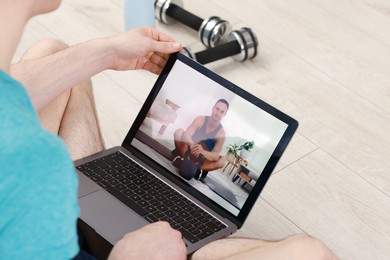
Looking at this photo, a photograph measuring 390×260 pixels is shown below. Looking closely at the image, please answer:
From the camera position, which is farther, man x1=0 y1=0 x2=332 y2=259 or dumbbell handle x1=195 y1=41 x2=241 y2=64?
dumbbell handle x1=195 y1=41 x2=241 y2=64

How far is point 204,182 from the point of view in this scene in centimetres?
132

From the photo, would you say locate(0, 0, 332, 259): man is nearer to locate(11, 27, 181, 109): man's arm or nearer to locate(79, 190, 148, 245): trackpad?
locate(11, 27, 181, 109): man's arm

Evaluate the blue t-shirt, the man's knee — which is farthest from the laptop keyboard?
the blue t-shirt

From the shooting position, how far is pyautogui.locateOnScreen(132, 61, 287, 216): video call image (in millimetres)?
1280

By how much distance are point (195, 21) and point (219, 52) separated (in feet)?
0.52

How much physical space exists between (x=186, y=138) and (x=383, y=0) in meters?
1.15

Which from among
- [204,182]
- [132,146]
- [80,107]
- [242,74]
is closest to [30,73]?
[80,107]

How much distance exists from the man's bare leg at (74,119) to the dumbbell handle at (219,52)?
50 centimetres

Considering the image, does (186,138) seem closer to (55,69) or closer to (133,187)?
(133,187)

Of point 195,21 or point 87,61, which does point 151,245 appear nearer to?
point 87,61

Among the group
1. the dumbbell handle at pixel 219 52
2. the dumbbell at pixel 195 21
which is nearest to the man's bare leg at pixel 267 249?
the dumbbell handle at pixel 219 52

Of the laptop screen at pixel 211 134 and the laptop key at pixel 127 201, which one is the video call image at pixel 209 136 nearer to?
the laptop screen at pixel 211 134

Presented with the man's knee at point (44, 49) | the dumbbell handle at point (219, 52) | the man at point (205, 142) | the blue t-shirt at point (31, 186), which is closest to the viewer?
the blue t-shirt at point (31, 186)

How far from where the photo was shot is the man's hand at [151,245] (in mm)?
1040
